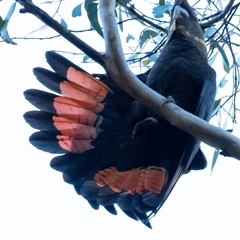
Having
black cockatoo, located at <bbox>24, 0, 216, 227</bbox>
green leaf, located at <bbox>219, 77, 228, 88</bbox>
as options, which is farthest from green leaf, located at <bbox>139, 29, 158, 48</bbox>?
green leaf, located at <bbox>219, 77, 228, 88</bbox>

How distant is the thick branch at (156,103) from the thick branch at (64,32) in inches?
1.0

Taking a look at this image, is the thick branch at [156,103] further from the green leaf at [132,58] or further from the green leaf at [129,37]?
the green leaf at [129,37]

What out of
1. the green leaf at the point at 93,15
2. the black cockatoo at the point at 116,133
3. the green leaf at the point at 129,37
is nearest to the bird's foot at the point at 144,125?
the black cockatoo at the point at 116,133

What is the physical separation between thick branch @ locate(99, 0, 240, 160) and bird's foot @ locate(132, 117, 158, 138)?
1.40 ft

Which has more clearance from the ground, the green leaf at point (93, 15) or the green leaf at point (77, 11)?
the green leaf at point (77, 11)

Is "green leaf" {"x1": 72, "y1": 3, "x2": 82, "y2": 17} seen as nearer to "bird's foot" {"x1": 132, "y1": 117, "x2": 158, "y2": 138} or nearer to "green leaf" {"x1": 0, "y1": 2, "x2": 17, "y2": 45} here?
"green leaf" {"x1": 0, "y1": 2, "x2": 17, "y2": 45}

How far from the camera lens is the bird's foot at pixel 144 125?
5.05ft

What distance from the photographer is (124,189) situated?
1528 millimetres

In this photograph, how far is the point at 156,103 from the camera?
110cm

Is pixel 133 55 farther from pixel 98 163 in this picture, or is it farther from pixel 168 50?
pixel 98 163

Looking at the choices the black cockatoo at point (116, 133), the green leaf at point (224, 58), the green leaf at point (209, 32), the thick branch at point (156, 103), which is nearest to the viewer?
the thick branch at point (156, 103)

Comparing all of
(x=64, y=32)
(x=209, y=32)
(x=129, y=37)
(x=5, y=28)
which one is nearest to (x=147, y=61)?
(x=129, y=37)

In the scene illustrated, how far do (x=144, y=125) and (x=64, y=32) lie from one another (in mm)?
495

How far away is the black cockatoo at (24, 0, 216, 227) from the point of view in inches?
57.3
